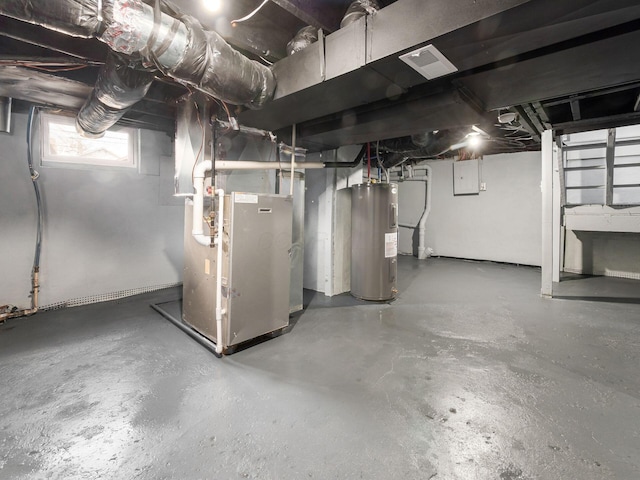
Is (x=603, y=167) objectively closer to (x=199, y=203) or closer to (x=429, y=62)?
(x=429, y=62)

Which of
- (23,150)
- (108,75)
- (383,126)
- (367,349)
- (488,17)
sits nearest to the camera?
(488,17)

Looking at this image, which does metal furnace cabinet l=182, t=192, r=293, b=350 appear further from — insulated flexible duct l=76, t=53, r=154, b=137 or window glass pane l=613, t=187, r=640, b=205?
window glass pane l=613, t=187, r=640, b=205

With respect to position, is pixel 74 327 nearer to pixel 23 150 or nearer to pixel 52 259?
pixel 52 259

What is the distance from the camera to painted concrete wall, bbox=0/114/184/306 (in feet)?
9.11

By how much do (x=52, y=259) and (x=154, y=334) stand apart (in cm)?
159

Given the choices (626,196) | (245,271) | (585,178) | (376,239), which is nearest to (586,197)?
(585,178)

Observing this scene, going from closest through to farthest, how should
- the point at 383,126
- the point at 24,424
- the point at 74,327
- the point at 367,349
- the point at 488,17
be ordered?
the point at 488,17 → the point at 24,424 → the point at 367,349 → the point at 383,126 → the point at 74,327

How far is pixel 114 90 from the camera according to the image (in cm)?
188

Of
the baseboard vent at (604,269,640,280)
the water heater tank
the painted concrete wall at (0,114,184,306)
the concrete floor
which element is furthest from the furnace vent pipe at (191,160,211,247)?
the baseboard vent at (604,269,640,280)

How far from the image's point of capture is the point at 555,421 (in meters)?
1.43

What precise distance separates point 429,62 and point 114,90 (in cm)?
193

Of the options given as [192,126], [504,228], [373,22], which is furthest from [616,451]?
[504,228]

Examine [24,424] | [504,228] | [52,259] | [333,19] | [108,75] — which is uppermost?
[333,19]

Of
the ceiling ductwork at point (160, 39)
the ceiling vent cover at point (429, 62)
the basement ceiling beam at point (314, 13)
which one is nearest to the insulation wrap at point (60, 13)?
the ceiling ductwork at point (160, 39)
